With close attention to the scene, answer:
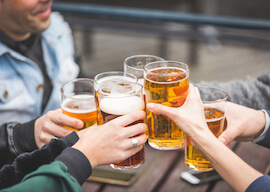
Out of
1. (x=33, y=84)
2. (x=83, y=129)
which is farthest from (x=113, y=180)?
(x=33, y=84)

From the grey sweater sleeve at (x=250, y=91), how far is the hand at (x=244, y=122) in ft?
0.84

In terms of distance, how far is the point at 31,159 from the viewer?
43.7 inches

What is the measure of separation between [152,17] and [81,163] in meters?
1.75

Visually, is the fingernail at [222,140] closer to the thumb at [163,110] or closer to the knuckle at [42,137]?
the thumb at [163,110]

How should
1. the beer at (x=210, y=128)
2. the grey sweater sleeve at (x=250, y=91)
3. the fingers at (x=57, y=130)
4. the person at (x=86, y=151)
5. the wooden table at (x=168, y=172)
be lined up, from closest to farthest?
the person at (x=86, y=151) < the beer at (x=210, y=128) < the fingers at (x=57, y=130) < the wooden table at (x=168, y=172) < the grey sweater sleeve at (x=250, y=91)

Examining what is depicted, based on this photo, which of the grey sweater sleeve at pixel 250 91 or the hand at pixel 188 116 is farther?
the grey sweater sleeve at pixel 250 91

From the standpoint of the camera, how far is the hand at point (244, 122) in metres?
1.37

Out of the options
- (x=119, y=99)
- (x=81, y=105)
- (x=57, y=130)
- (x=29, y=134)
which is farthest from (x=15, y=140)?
(x=119, y=99)

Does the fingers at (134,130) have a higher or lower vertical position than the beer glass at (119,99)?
lower

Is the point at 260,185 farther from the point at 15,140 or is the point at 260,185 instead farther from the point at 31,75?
the point at 31,75

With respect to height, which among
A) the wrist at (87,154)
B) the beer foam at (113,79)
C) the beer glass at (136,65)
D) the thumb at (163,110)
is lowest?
the wrist at (87,154)

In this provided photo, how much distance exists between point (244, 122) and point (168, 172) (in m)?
0.43

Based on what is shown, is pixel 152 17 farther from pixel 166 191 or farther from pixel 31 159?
pixel 31 159

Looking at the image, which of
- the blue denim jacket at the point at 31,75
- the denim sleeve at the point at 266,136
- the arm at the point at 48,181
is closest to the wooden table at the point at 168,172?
the denim sleeve at the point at 266,136
